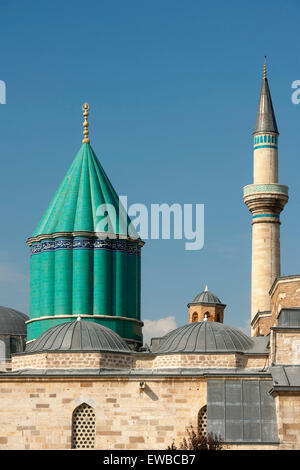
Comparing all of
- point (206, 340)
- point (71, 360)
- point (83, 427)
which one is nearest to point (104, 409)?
point (83, 427)

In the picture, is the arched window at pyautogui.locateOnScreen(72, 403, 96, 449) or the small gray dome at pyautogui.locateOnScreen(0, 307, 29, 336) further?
the small gray dome at pyautogui.locateOnScreen(0, 307, 29, 336)

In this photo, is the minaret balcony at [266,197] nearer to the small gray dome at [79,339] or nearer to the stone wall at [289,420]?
the small gray dome at [79,339]

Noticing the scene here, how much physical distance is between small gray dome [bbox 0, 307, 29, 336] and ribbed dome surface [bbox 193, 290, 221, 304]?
5.98 metres

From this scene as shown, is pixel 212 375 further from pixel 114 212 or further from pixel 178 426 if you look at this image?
pixel 114 212

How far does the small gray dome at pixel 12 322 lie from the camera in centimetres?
4059

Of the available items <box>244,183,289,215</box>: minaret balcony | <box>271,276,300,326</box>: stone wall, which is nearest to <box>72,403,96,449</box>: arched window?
<box>271,276,300,326</box>: stone wall

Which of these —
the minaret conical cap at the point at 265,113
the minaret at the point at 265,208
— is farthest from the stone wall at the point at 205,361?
the minaret conical cap at the point at 265,113

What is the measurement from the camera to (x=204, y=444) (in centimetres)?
2759

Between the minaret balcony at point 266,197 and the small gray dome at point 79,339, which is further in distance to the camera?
the minaret balcony at point 266,197

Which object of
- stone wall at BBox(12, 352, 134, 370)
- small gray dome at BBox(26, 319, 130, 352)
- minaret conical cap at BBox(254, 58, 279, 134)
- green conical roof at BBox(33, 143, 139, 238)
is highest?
→ minaret conical cap at BBox(254, 58, 279, 134)

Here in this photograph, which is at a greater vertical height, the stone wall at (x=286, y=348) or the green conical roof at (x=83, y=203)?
the green conical roof at (x=83, y=203)

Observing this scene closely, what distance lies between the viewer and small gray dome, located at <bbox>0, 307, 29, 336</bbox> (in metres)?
40.6

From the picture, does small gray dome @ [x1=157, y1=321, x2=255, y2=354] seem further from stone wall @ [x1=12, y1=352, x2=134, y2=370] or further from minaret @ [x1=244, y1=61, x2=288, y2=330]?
minaret @ [x1=244, y1=61, x2=288, y2=330]
